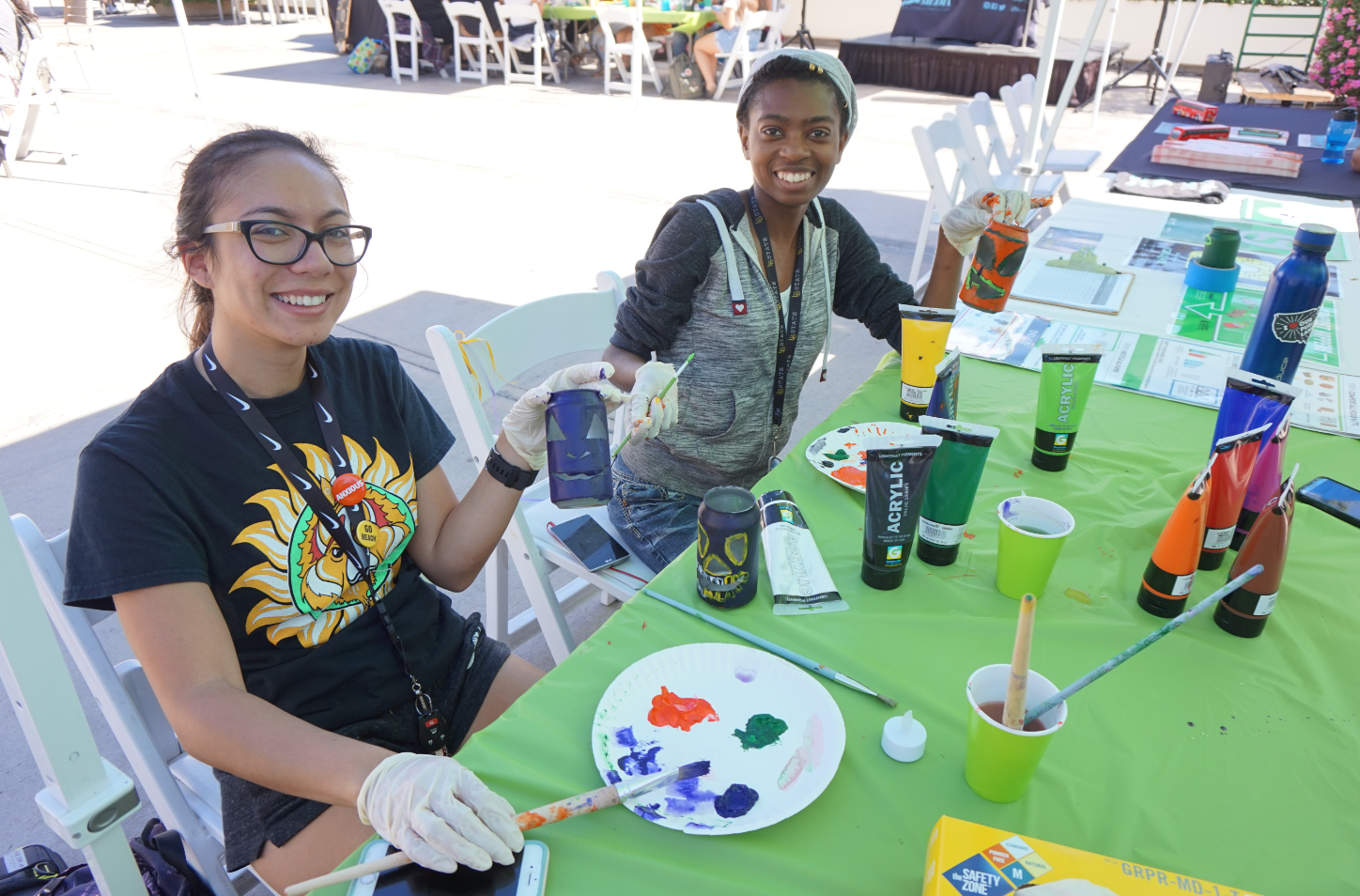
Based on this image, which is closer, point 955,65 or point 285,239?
point 285,239

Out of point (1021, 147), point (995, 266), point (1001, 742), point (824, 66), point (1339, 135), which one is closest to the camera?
point (1001, 742)

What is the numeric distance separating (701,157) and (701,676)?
23.1 feet

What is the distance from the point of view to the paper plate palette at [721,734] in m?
0.92

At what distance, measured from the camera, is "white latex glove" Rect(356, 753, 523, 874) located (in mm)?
823

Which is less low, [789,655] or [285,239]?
[285,239]

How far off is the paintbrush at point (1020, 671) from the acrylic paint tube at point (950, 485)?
39 centimetres

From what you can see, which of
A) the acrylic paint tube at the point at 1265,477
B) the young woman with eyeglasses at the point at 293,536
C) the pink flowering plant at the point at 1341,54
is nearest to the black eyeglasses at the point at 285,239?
the young woman with eyeglasses at the point at 293,536

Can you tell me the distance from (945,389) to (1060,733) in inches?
27.9

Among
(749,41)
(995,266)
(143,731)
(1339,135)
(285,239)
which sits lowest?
(143,731)

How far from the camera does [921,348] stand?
169cm

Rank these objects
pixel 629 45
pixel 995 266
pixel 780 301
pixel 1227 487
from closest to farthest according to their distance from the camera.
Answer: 1. pixel 1227 487
2. pixel 780 301
3. pixel 995 266
4. pixel 629 45

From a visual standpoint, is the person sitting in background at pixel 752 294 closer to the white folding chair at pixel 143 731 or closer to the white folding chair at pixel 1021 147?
the white folding chair at pixel 143 731

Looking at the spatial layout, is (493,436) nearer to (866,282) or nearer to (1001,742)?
(866,282)

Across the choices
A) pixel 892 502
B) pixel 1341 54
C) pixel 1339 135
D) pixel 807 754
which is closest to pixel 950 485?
pixel 892 502
